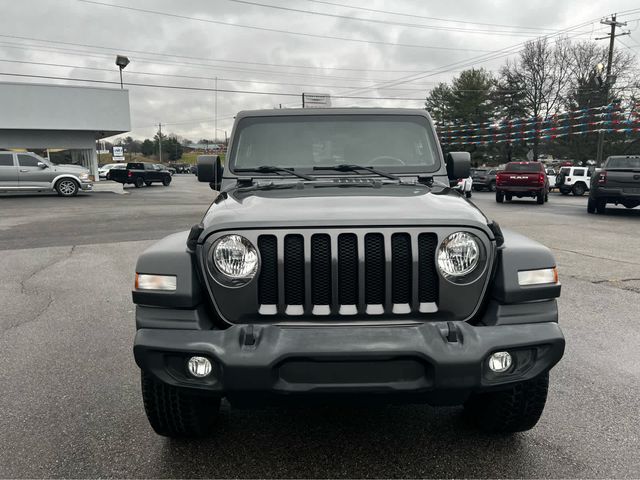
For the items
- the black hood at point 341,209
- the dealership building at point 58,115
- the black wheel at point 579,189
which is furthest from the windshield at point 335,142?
the dealership building at point 58,115

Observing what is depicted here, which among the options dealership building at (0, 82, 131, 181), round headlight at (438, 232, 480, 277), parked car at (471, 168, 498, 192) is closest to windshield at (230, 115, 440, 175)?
round headlight at (438, 232, 480, 277)

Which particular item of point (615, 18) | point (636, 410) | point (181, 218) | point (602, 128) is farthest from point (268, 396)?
point (615, 18)

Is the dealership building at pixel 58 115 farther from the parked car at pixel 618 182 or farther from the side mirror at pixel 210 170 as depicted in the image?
the side mirror at pixel 210 170

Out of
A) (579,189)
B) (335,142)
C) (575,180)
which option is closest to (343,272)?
(335,142)

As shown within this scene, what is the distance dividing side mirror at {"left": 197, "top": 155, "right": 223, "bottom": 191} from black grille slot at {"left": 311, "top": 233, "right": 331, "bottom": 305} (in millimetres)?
1922

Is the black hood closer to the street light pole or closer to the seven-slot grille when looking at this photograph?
the seven-slot grille

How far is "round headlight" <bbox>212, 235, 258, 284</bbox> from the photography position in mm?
2324

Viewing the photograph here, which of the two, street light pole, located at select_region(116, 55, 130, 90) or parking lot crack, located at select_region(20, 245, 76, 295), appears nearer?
parking lot crack, located at select_region(20, 245, 76, 295)

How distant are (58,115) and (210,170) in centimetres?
2785

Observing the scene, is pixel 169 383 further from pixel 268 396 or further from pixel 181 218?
pixel 181 218

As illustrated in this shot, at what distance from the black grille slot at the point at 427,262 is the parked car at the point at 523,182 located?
762 inches

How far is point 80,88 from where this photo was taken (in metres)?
28.1

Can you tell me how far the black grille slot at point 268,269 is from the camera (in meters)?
2.32

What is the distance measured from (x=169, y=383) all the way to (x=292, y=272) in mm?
719
